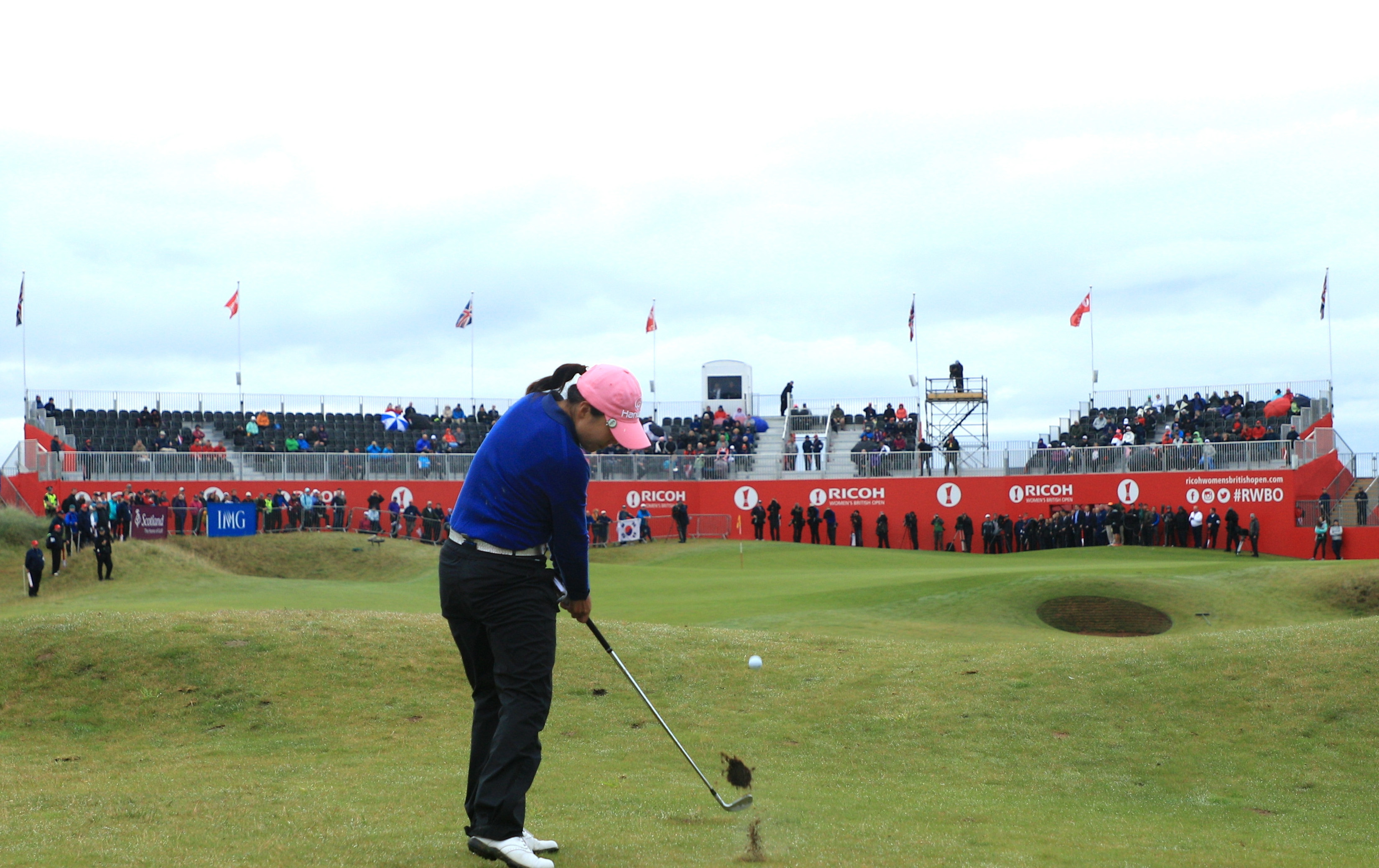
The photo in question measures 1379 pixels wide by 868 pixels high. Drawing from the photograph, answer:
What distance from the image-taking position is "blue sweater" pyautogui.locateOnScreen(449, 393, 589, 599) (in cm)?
607

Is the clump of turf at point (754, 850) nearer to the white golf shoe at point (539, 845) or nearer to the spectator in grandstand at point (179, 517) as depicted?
the white golf shoe at point (539, 845)

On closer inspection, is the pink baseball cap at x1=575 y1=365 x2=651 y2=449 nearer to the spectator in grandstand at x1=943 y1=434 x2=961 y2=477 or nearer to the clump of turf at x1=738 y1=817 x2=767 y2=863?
the clump of turf at x1=738 y1=817 x2=767 y2=863

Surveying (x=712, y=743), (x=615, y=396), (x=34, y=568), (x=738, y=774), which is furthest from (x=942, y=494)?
(x=615, y=396)

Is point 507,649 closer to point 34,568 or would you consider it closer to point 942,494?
point 34,568

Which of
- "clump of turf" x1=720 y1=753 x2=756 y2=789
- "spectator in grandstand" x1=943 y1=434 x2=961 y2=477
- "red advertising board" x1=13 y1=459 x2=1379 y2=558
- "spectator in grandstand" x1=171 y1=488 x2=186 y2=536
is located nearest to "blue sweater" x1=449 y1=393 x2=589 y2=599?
"clump of turf" x1=720 y1=753 x2=756 y2=789

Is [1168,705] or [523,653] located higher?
[523,653]

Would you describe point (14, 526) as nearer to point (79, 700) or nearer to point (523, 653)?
point (79, 700)

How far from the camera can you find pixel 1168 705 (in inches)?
445

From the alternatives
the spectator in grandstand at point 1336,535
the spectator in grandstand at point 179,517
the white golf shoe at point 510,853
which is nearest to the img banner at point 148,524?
the spectator in grandstand at point 179,517

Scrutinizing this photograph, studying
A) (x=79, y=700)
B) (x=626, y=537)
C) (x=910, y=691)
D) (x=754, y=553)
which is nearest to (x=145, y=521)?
(x=626, y=537)

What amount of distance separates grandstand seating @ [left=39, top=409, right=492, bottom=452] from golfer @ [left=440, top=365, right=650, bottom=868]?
141 ft

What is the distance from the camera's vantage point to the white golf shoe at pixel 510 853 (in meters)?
5.66

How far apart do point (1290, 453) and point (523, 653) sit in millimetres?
42207

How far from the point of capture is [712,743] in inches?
426
